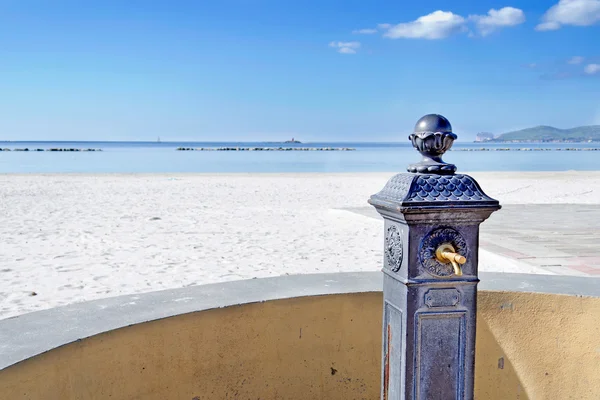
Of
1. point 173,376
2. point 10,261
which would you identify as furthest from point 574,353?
point 10,261

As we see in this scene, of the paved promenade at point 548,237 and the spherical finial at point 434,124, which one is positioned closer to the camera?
the spherical finial at point 434,124

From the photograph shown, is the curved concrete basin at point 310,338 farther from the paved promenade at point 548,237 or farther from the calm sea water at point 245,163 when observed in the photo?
the calm sea water at point 245,163

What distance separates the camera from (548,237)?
8.60m

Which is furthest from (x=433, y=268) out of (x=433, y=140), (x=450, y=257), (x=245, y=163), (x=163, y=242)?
(x=245, y=163)

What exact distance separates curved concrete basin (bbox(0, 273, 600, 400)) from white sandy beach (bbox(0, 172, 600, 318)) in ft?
11.2

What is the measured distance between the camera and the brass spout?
1.78m

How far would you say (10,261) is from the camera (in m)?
7.42

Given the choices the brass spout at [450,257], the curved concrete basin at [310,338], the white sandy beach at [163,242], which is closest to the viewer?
the brass spout at [450,257]

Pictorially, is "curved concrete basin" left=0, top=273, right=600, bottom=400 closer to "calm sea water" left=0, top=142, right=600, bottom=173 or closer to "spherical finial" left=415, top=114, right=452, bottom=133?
"spherical finial" left=415, top=114, right=452, bottom=133

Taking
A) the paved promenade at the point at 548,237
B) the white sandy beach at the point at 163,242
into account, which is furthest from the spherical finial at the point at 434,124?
the paved promenade at the point at 548,237

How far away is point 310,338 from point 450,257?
0.97 meters

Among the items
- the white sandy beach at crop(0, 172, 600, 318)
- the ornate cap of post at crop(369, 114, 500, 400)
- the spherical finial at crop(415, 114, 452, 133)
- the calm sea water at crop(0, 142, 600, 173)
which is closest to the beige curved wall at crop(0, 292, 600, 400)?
the ornate cap of post at crop(369, 114, 500, 400)

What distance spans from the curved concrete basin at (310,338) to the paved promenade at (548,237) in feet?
13.5

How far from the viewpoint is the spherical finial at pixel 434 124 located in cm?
190
